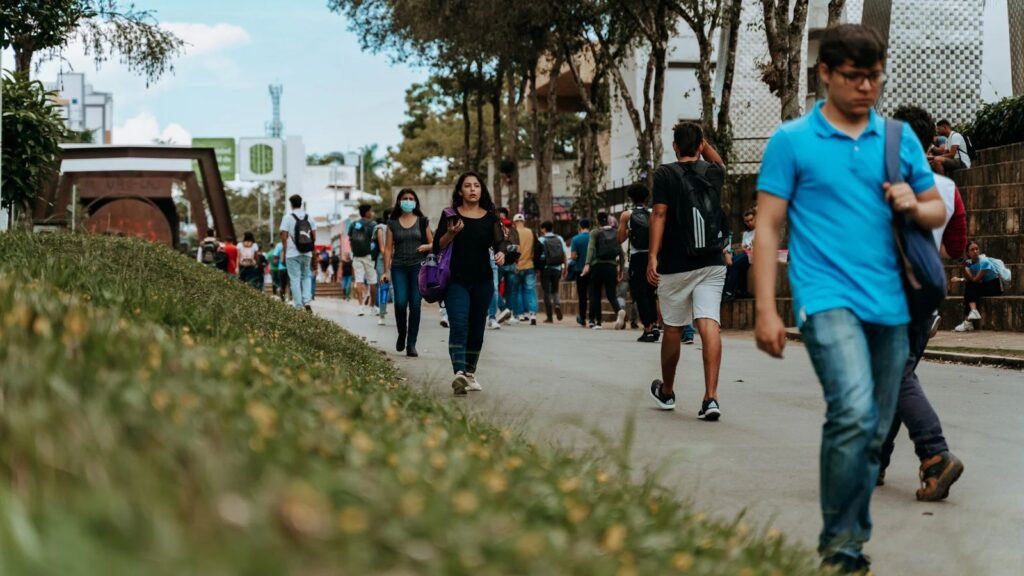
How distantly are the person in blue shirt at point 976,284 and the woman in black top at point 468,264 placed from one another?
1069 centimetres

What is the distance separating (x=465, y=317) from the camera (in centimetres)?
1107

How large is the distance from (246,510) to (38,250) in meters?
8.96

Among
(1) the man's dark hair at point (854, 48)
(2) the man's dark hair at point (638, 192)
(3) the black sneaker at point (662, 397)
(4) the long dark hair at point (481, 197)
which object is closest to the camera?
(1) the man's dark hair at point (854, 48)

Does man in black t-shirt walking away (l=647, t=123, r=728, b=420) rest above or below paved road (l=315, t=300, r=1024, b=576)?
above

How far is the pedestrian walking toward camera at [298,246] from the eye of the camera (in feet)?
72.8

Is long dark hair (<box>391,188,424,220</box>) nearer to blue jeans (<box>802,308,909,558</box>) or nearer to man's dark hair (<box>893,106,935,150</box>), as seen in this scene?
man's dark hair (<box>893,106,935,150</box>)

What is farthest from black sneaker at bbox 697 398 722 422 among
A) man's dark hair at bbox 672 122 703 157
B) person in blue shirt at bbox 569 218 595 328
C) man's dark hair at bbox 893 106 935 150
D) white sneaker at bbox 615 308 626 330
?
person in blue shirt at bbox 569 218 595 328

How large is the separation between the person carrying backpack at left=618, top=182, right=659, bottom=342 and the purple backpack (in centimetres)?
538

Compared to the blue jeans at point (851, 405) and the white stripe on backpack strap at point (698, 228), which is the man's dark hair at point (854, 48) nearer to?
the blue jeans at point (851, 405)

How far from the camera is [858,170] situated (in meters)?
4.89

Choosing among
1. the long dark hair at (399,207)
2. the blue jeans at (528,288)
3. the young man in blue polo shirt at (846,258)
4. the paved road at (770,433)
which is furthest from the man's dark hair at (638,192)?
the young man in blue polo shirt at (846,258)

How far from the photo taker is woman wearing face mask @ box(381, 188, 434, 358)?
602 inches

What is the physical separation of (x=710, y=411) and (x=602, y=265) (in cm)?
1318

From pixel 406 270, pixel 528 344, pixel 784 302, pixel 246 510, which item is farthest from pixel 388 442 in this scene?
pixel 784 302
